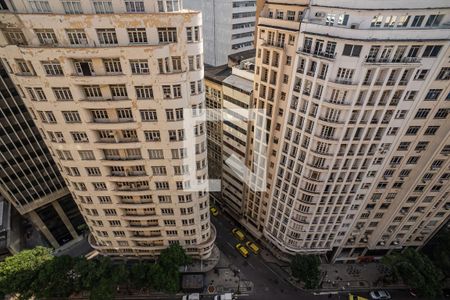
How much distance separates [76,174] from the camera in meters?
40.7

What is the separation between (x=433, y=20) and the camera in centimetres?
3294

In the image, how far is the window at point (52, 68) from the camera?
3071 cm

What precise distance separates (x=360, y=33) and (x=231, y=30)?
44152mm

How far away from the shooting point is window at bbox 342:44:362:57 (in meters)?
33.8

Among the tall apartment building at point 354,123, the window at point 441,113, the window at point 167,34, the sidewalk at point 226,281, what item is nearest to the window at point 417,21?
the tall apartment building at point 354,123

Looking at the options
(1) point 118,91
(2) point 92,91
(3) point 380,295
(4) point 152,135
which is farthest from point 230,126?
(3) point 380,295

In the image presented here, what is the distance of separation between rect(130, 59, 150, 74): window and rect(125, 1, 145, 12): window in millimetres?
5690

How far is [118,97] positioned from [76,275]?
39445 millimetres

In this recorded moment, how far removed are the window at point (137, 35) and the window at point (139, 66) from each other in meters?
2.26

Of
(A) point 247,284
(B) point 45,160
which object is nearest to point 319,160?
(A) point 247,284

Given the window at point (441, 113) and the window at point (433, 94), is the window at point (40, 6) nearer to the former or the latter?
the window at point (433, 94)

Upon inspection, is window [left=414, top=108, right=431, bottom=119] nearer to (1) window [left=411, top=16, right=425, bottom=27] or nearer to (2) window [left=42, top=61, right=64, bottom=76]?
(1) window [left=411, top=16, right=425, bottom=27]

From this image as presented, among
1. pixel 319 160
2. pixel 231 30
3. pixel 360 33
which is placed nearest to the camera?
→ pixel 360 33

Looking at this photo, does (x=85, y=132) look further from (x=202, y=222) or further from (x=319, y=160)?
(x=319, y=160)
